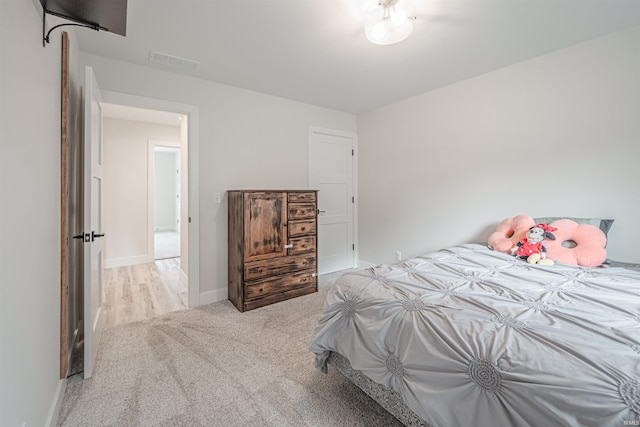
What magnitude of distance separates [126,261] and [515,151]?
18.6ft

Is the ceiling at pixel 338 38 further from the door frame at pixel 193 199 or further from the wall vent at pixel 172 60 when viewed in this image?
the door frame at pixel 193 199

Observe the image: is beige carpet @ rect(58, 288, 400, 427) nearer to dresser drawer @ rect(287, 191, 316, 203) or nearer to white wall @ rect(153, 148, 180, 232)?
dresser drawer @ rect(287, 191, 316, 203)

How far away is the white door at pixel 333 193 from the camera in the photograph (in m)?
4.02

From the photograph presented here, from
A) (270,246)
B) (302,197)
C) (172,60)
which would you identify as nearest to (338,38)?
(172,60)

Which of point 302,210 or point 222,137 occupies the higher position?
point 222,137

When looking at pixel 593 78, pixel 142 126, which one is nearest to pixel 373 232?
pixel 593 78

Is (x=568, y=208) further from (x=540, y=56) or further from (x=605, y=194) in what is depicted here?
(x=540, y=56)

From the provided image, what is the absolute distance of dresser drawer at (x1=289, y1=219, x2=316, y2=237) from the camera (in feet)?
10.5

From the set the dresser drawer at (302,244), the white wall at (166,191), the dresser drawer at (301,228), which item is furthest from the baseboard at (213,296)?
the white wall at (166,191)

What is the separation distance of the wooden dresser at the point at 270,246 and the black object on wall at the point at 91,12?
1.58m

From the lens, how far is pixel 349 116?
4316mm

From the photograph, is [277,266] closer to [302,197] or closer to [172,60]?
[302,197]

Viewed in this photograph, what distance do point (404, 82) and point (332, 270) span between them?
8.74 ft

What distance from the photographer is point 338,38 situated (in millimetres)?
2213
